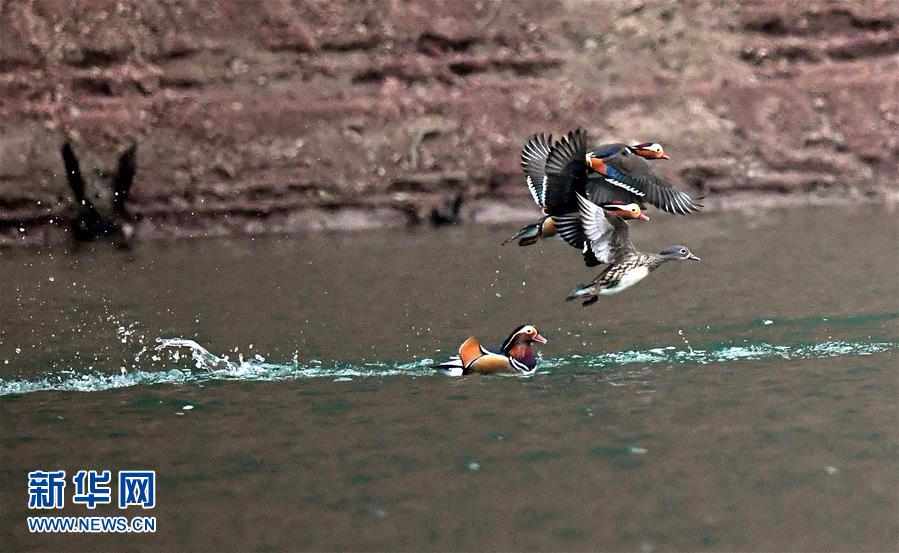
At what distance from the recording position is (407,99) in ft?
95.0

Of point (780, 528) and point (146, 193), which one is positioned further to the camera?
point (146, 193)

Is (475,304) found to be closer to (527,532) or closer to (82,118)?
(527,532)

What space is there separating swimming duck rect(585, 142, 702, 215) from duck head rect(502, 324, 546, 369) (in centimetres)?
120

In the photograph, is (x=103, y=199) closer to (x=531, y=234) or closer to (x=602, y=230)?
(x=531, y=234)

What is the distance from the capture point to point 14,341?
1579 centimetres

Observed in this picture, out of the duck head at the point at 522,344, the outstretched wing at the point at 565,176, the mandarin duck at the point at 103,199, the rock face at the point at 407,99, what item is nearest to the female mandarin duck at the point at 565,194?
the outstretched wing at the point at 565,176

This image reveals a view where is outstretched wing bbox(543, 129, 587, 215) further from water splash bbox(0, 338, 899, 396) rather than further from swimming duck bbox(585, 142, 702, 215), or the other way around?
water splash bbox(0, 338, 899, 396)

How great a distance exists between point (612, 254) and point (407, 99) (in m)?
16.6

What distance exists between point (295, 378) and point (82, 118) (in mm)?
15804

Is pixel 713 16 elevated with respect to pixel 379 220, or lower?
elevated

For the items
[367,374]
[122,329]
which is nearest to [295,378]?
[367,374]

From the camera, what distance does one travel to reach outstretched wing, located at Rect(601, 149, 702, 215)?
42.1ft

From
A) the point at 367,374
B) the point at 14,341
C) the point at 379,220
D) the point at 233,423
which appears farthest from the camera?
the point at 379,220

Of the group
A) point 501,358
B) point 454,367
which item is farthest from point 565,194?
point 454,367
